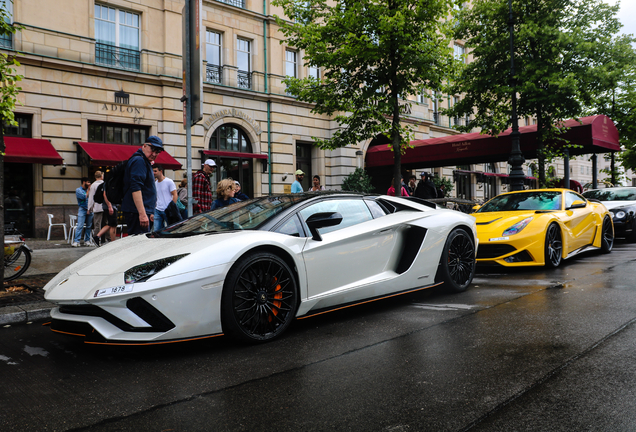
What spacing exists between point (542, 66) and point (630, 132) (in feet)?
A: 38.6

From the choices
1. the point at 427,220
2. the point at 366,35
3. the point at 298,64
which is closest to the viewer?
the point at 427,220

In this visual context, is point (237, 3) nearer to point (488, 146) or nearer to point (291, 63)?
point (291, 63)

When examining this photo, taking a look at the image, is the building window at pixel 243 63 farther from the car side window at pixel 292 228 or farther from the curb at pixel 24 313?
the car side window at pixel 292 228

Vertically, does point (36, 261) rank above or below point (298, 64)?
below

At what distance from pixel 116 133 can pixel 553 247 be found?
48.4 feet

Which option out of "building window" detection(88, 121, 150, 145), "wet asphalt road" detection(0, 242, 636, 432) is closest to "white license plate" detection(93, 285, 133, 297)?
"wet asphalt road" detection(0, 242, 636, 432)

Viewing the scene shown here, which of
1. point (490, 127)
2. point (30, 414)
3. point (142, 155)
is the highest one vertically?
point (490, 127)

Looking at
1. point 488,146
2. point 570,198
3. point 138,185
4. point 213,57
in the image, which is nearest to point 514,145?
point 488,146

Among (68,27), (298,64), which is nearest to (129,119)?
(68,27)

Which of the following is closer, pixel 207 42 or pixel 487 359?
pixel 487 359

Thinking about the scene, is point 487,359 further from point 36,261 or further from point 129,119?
point 129,119

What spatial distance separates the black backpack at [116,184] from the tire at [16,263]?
2.19 metres

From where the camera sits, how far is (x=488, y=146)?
2064cm

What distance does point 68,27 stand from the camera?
16.1 meters
